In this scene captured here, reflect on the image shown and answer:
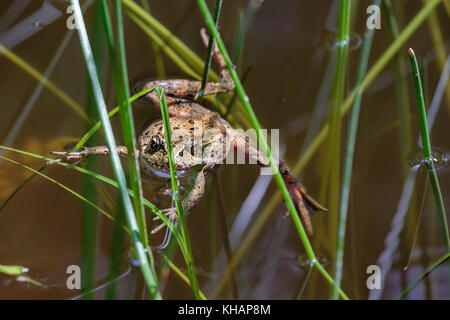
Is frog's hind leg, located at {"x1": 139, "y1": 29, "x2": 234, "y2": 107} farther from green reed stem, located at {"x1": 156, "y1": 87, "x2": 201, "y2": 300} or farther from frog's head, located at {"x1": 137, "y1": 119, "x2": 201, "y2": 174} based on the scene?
green reed stem, located at {"x1": 156, "y1": 87, "x2": 201, "y2": 300}

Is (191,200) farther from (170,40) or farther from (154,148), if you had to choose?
(170,40)

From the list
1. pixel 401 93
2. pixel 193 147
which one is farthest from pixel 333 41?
pixel 193 147

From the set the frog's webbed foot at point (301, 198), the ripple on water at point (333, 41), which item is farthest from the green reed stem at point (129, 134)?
the ripple on water at point (333, 41)

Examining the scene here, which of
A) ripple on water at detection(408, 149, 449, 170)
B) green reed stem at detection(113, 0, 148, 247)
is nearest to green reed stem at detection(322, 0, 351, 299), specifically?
ripple on water at detection(408, 149, 449, 170)

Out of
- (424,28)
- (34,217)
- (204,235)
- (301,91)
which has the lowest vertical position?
(204,235)
